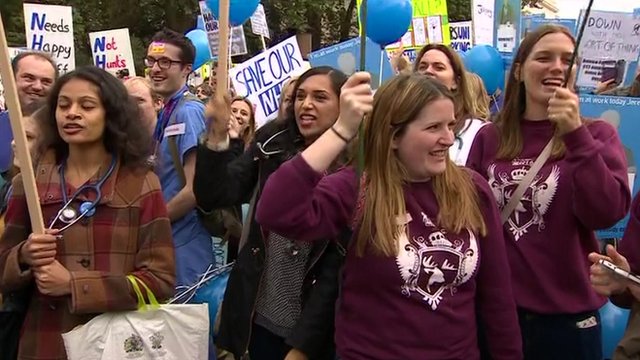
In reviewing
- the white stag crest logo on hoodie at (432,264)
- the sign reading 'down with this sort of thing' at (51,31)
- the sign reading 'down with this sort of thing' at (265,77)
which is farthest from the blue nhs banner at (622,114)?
the sign reading 'down with this sort of thing' at (51,31)

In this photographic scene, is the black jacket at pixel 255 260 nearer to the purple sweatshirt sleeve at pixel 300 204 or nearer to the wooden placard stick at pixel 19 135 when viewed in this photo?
the purple sweatshirt sleeve at pixel 300 204

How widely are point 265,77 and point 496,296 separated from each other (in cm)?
418

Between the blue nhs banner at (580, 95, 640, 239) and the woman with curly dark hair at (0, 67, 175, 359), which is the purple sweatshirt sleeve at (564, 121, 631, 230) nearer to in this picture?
the woman with curly dark hair at (0, 67, 175, 359)

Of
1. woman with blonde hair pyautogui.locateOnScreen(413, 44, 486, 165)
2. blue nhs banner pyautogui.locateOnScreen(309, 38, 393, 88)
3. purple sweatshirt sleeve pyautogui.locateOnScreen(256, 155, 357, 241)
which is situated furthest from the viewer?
blue nhs banner pyautogui.locateOnScreen(309, 38, 393, 88)

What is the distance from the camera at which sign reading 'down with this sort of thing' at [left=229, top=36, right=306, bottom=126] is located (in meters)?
6.28

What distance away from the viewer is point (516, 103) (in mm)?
2879

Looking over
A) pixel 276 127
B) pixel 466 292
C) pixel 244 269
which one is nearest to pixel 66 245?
pixel 244 269

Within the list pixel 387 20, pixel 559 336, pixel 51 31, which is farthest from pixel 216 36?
pixel 559 336

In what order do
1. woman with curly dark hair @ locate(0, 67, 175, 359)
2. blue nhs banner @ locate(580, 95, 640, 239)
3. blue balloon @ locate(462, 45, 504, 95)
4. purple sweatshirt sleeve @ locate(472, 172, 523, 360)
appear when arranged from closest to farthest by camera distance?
purple sweatshirt sleeve @ locate(472, 172, 523, 360)
woman with curly dark hair @ locate(0, 67, 175, 359)
blue nhs banner @ locate(580, 95, 640, 239)
blue balloon @ locate(462, 45, 504, 95)

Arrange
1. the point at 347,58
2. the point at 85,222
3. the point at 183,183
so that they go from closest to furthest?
the point at 85,222, the point at 183,183, the point at 347,58

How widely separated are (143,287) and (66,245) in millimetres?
291

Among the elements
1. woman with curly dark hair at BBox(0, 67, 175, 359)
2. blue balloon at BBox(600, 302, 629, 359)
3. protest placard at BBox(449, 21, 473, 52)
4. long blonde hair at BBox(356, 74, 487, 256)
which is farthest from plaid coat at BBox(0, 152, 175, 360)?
protest placard at BBox(449, 21, 473, 52)

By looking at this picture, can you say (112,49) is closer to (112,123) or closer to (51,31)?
(51,31)

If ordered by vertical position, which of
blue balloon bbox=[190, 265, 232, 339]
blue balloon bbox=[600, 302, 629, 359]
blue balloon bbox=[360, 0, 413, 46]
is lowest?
blue balloon bbox=[600, 302, 629, 359]
